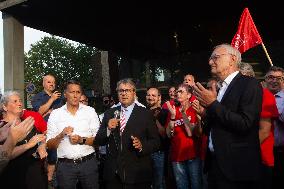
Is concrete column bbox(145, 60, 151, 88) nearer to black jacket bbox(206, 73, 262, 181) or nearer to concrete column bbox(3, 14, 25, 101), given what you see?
concrete column bbox(3, 14, 25, 101)

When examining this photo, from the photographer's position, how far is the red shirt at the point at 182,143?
17.7ft

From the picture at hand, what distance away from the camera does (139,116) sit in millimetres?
4590

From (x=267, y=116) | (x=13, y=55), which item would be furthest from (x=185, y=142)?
(x=13, y=55)

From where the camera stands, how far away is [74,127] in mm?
4969

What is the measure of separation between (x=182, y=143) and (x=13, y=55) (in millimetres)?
5053

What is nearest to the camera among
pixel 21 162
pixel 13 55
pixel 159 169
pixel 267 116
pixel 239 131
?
pixel 239 131

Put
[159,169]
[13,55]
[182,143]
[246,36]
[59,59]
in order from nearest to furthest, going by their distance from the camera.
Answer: [182,143]
[246,36]
[159,169]
[13,55]
[59,59]

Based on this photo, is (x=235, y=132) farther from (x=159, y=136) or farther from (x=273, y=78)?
(x=273, y=78)

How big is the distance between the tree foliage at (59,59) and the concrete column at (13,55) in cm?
5135

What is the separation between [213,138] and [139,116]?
5.02 ft

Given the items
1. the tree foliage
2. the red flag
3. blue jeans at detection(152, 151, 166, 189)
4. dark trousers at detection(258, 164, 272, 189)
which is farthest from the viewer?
the tree foliage

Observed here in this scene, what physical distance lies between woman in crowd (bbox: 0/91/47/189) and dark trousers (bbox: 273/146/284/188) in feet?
10.4

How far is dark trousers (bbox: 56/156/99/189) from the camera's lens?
4820 mm

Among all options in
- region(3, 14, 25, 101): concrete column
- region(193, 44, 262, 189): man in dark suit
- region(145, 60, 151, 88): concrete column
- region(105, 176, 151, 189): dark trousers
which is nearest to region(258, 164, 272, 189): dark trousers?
region(193, 44, 262, 189): man in dark suit
